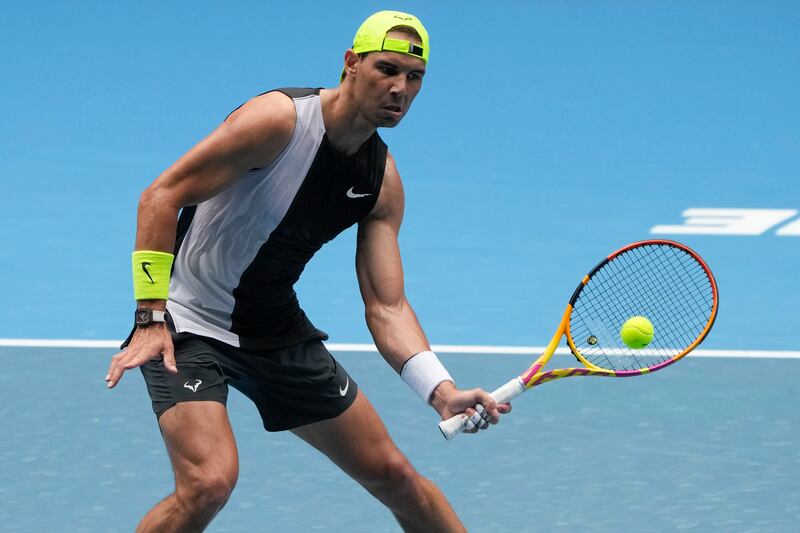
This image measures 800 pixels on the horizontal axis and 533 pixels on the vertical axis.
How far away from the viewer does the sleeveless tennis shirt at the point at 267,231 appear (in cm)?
528

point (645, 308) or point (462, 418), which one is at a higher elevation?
point (462, 418)

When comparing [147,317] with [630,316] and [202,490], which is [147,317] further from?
[630,316]

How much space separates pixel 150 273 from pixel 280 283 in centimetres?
64

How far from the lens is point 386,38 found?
5.07 m

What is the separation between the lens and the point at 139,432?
24.2ft

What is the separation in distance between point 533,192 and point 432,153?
1.01 metres

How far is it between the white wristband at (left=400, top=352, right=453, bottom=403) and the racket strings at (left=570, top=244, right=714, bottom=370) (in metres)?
0.58

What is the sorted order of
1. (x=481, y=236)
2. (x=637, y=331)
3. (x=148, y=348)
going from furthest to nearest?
(x=481, y=236) < (x=637, y=331) < (x=148, y=348)

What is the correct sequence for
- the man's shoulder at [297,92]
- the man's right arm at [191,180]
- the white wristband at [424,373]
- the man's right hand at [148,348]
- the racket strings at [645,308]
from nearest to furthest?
the man's right hand at [148,348]
the man's right arm at [191,180]
the man's shoulder at [297,92]
the white wristband at [424,373]
the racket strings at [645,308]

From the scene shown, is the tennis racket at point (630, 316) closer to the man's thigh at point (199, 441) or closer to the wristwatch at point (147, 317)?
the man's thigh at point (199, 441)

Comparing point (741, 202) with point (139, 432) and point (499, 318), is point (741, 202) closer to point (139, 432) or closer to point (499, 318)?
point (499, 318)

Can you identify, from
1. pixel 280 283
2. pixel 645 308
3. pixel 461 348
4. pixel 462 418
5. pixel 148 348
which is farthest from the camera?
pixel 461 348

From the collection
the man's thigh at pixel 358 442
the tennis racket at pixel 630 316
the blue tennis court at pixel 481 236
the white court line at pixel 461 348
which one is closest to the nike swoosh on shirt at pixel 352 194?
the man's thigh at pixel 358 442

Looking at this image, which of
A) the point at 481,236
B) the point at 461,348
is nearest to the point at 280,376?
the point at 461,348
